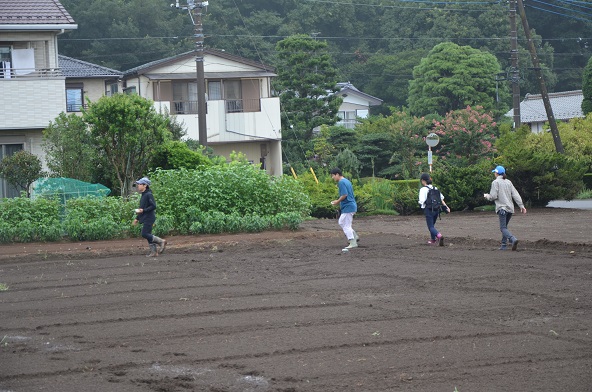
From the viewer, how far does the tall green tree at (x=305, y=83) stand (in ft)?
164

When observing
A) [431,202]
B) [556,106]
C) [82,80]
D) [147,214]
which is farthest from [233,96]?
[556,106]

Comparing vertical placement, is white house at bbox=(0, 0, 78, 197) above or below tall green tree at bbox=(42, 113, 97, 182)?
above

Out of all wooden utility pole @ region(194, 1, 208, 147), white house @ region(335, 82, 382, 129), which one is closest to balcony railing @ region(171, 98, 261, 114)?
wooden utility pole @ region(194, 1, 208, 147)

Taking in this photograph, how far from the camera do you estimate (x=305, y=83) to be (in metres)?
50.5

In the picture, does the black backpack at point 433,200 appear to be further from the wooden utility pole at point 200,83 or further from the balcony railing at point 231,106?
the balcony railing at point 231,106

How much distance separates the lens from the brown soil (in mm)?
7910

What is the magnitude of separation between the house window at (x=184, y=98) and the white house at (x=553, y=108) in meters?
31.1

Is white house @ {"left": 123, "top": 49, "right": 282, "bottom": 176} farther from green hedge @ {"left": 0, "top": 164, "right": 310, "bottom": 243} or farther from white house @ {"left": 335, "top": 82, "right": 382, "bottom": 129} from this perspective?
→ white house @ {"left": 335, "top": 82, "right": 382, "bottom": 129}

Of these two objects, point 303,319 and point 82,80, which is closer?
point 303,319

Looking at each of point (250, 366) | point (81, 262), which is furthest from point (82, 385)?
point (81, 262)

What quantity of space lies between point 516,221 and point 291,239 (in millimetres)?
8035

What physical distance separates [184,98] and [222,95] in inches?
81.4

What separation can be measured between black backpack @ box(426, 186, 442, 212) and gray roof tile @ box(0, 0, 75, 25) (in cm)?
1519

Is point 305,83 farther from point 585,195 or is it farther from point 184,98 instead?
point 585,195
